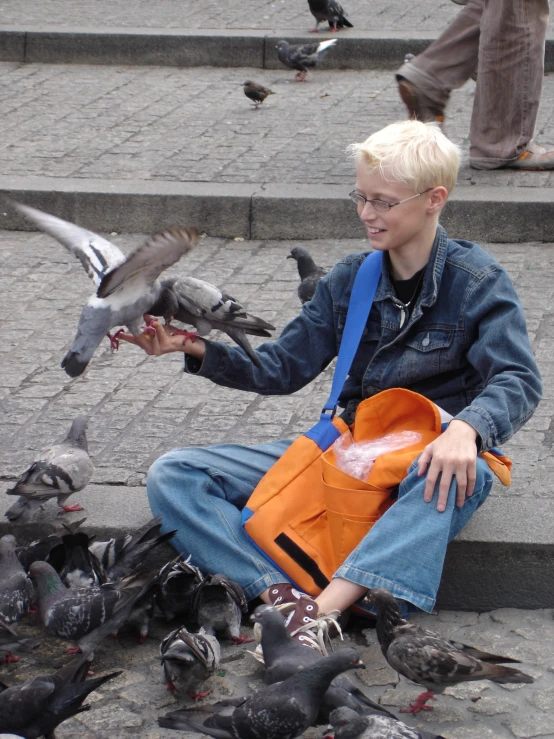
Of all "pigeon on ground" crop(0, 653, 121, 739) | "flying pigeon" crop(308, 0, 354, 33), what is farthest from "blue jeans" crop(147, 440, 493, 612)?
"flying pigeon" crop(308, 0, 354, 33)

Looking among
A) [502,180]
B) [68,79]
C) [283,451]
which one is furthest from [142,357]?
[68,79]

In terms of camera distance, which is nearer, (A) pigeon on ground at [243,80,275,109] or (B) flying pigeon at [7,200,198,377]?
(B) flying pigeon at [7,200,198,377]

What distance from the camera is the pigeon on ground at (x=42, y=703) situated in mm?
3322

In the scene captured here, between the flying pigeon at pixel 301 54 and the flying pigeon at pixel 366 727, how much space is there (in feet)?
30.5

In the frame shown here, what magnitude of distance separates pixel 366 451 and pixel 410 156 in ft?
3.43

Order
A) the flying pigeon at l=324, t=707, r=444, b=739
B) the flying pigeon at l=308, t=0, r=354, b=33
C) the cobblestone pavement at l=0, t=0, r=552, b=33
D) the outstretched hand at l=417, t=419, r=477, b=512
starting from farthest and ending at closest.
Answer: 1. the cobblestone pavement at l=0, t=0, r=552, b=33
2. the flying pigeon at l=308, t=0, r=354, b=33
3. the outstretched hand at l=417, t=419, r=477, b=512
4. the flying pigeon at l=324, t=707, r=444, b=739

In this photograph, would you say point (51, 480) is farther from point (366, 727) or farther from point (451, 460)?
point (366, 727)

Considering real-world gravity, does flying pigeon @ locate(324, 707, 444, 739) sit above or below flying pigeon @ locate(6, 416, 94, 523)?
above

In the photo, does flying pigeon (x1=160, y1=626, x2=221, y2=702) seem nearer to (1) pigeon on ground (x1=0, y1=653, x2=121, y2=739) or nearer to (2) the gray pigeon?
(1) pigeon on ground (x1=0, y1=653, x2=121, y2=739)

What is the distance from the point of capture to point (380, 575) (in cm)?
371

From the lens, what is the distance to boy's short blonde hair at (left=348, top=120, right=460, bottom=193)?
381cm

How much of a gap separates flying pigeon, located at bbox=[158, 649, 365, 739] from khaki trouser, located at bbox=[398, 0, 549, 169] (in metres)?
5.99

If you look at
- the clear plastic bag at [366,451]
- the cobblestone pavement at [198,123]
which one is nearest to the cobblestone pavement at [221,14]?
the cobblestone pavement at [198,123]

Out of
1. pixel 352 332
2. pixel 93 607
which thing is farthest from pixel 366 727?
pixel 352 332
